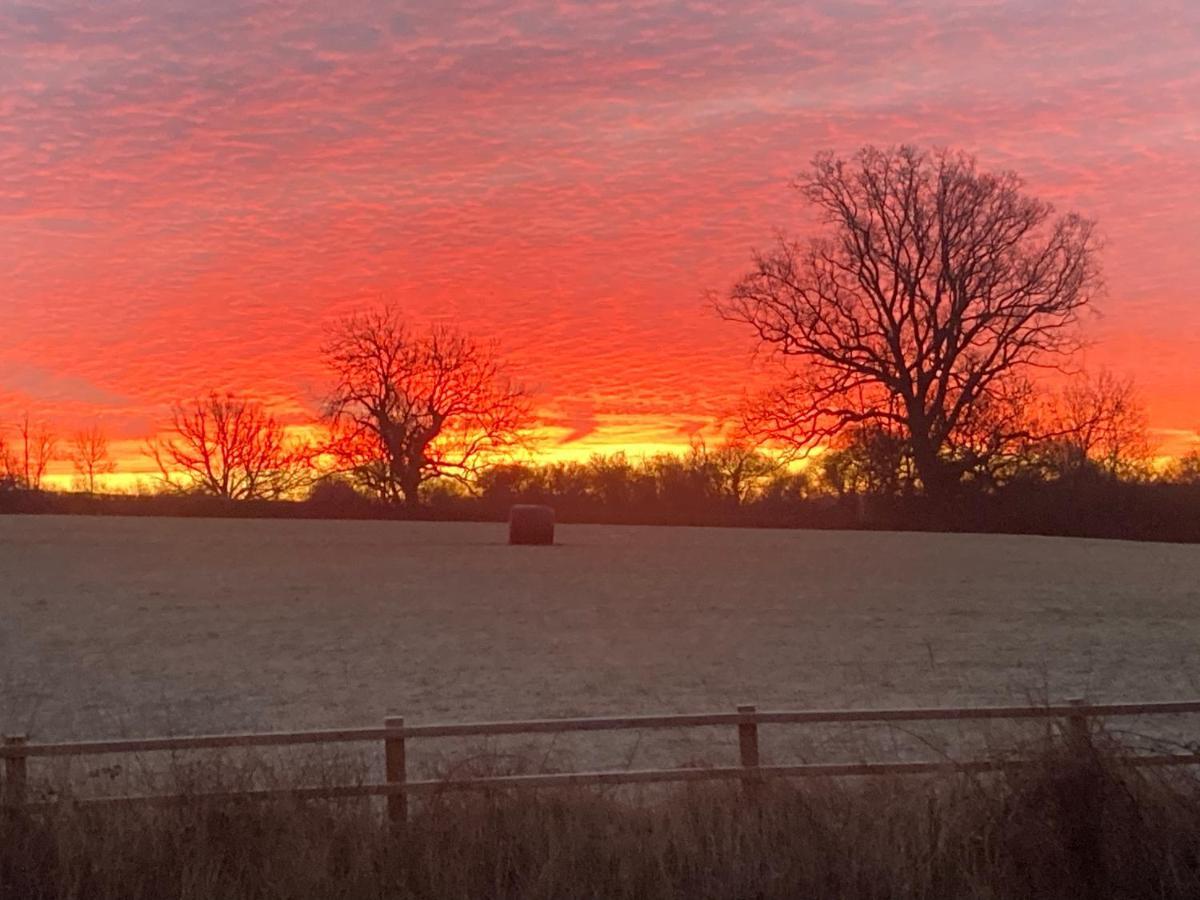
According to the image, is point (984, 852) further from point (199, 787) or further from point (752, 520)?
point (752, 520)

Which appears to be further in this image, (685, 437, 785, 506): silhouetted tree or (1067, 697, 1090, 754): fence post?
(685, 437, 785, 506): silhouetted tree

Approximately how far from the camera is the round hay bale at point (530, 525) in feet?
146

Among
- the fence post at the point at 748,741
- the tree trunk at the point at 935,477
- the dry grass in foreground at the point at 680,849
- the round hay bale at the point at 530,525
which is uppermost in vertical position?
the tree trunk at the point at 935,477

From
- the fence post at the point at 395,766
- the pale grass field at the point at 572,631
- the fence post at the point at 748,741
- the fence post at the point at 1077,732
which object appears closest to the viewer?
the fence post at the point at 1077,732

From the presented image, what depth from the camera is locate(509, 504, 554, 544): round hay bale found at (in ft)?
146

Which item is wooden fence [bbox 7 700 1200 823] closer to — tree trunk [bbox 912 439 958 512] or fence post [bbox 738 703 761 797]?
fence post [bbox 738 703 761 797]

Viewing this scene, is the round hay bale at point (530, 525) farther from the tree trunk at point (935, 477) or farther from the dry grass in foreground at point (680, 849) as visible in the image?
the dry grass in foreground at point (680, 849)

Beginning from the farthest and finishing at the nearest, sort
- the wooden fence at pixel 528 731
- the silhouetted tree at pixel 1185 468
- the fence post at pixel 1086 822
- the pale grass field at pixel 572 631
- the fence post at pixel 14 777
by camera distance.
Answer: the silhouetted tree at pixel 1185 468 < the pale grass field at pixel 572 631 < the wooden fence at pixel 528 731 < the fence post at pixel 14 777 < the fence post at pixel 1086 822

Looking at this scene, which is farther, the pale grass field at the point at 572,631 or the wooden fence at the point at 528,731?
the pale grass field at the point at 572,631

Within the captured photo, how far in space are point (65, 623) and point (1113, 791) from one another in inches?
869

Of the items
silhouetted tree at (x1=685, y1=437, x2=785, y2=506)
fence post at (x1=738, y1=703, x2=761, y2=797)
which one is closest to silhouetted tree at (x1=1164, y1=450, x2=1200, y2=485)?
silhouetted tree at (x1=685, y1=437, x2=785, y2=506)

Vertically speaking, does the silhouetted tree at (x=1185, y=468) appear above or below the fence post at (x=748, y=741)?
above

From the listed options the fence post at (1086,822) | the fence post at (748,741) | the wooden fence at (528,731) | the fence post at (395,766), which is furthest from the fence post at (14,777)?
the fence post at (1086,822)

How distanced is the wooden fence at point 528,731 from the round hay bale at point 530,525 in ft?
113
